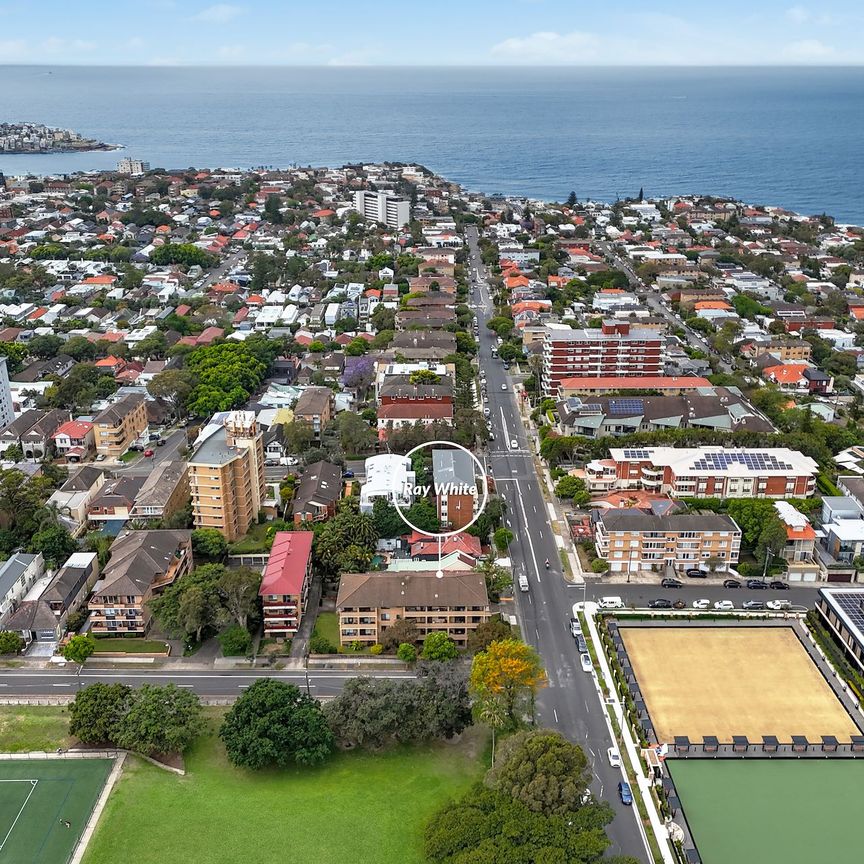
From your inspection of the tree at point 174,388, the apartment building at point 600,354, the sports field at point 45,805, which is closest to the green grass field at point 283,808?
the sports field at point 45,805

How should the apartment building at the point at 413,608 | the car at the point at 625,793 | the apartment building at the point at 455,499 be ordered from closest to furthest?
the car at the point at 625,793 < the apartment building at the point at 413,608 < the apartment building at the point at 455,499

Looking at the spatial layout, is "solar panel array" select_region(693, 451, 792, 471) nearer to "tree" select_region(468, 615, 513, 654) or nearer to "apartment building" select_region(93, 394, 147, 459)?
"tree" select_region(468, 615, 513, 654)

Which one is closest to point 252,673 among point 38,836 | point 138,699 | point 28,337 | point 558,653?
point 138,699

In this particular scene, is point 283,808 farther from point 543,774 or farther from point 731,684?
point 731,684

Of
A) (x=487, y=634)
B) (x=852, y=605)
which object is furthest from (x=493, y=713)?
(x=852, y=605)

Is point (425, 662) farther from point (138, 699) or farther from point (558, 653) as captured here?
point (138, 699)

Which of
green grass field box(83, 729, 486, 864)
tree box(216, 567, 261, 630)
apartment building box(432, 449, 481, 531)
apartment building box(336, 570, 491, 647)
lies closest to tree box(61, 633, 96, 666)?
tree box(216, 567, 261, 630)

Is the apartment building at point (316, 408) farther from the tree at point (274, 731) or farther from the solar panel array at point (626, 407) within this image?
the tree at point (274, 731)
